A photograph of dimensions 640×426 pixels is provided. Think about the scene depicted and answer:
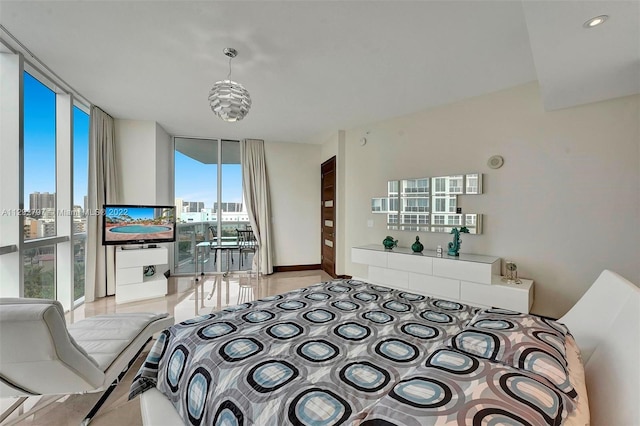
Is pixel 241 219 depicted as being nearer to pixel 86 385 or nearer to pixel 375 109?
pixel 375 109

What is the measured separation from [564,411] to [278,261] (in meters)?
5.09

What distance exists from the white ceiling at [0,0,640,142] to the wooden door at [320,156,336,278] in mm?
1912

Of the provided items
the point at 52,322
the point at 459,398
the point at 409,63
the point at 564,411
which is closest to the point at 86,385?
the point at 52,322

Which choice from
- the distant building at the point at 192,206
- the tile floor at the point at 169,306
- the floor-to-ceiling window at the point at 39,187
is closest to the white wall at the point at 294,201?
the tile floor at the point at 169,306

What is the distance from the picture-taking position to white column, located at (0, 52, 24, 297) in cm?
247

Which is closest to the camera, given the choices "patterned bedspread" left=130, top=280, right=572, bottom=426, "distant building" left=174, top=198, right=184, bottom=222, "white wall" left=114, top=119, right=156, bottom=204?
"patterned bedspread" left=130, top=280, right=572, bottom=426

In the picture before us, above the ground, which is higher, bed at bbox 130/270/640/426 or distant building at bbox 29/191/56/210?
distant building at bbox 29/191/56/210

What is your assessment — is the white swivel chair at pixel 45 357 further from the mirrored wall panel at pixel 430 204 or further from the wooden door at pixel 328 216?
the wooden door at pixel 328 216

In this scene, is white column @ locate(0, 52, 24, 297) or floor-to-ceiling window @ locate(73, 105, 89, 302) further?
floor-to-ceiling window @ locate(73, 105, 89, 302)

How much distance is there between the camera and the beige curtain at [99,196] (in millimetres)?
3691

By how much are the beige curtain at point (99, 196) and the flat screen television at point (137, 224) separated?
0.56 feet

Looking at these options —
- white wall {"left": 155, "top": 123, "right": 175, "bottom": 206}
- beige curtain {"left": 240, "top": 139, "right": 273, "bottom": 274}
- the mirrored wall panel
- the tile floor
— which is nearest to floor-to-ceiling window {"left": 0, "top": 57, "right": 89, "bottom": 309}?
the tile floor

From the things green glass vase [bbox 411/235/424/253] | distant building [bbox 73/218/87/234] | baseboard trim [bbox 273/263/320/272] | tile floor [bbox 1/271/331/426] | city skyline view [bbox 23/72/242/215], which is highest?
city skyline view [bbox 23/72/242/215]

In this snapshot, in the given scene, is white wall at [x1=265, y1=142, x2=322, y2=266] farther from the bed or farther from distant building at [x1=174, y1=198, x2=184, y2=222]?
the bed
